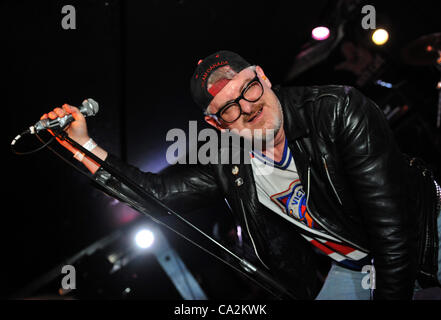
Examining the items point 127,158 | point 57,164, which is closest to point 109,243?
point 127,158

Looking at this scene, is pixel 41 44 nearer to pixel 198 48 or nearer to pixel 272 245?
pixel 198 48

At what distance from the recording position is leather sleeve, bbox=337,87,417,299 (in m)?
1.43

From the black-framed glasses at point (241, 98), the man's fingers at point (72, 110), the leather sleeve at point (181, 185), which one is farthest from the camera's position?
the leather sleeve at point (181, 185)

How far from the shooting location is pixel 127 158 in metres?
3.03

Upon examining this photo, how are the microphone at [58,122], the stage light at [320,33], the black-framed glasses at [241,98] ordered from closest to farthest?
the microphone at [58,122] < the black-framed glasses at [241,98] < the stage light at [320,33]

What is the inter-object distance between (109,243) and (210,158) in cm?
220

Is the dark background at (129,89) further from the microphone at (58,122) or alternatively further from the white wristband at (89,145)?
the microphone at (58,122)

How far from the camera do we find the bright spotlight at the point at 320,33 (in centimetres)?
399

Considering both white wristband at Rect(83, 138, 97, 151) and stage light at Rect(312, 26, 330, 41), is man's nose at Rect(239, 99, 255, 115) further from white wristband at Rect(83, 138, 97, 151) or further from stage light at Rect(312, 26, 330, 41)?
stage light at Rect(312, 26, 330, 41)

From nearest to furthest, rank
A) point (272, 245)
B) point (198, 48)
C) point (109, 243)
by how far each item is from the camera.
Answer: point (272, 245) < point (198, 48) < point (109, 243)

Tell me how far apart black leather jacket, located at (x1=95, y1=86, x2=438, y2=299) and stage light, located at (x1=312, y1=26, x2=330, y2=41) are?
2663 millimetres

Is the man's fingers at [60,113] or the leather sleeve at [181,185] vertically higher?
the man's fingers at [60,113]

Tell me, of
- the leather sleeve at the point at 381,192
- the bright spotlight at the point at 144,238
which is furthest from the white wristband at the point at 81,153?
the bright spotlight at the point at 144,238
